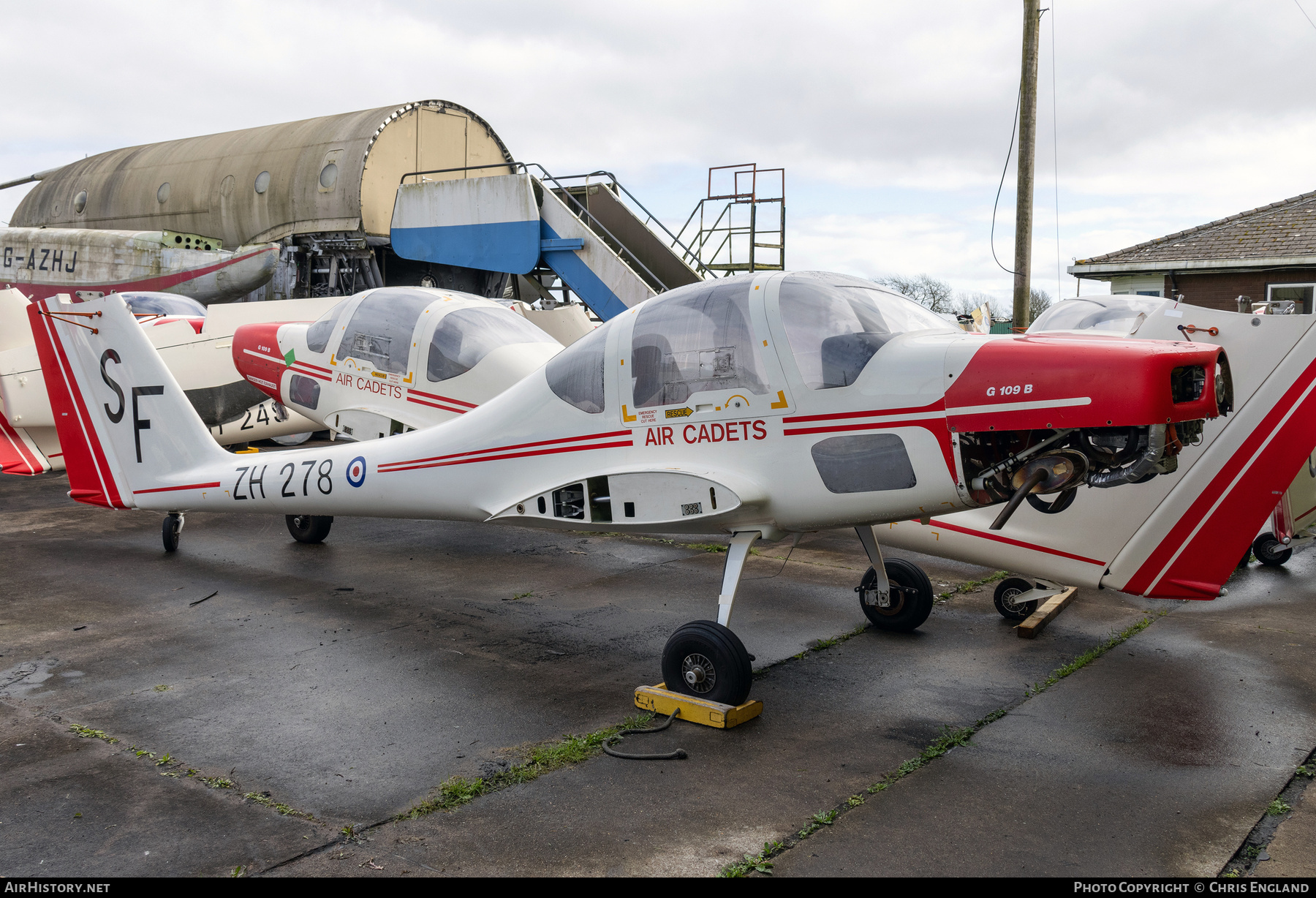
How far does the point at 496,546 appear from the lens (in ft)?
30.0

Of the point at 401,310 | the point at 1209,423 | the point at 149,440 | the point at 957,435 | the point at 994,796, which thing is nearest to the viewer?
the point at 994,796

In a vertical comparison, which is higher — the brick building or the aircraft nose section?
the brick building

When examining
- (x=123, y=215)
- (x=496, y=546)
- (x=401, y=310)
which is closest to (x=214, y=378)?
(x=401, y=310)

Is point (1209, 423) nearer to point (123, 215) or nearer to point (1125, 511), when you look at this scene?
point (1125, 511)

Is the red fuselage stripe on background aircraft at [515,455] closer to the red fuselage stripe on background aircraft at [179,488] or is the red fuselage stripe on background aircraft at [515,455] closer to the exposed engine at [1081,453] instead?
the exposed engine at [1081,453]

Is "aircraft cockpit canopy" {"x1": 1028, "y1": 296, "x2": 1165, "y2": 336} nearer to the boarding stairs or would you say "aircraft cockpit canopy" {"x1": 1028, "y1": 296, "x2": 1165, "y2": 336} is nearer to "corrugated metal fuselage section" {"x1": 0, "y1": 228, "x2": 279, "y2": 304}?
the boarding stairs

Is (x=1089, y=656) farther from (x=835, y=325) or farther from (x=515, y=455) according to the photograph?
(x=515, y=455)

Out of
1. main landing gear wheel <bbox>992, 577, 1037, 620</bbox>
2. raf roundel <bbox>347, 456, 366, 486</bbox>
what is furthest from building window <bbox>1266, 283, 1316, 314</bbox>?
raf roundel <bbox>347, 456, 366, 486</bbox>

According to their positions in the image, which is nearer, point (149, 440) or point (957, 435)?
point (957, 435)

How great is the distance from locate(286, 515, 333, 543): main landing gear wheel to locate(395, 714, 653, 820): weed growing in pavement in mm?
5259

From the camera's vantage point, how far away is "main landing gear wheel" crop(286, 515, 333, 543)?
9.04m

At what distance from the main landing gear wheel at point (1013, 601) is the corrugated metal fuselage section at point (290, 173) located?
2037cm

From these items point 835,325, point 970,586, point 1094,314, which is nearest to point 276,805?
point 835,325
